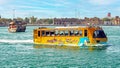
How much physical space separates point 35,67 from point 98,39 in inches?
787

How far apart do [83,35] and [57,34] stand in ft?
16.1

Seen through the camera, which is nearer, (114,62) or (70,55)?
(114,62)

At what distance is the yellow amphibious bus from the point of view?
51.6m

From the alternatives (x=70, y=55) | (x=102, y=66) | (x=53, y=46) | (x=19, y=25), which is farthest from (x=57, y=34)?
(x=19, y=25)

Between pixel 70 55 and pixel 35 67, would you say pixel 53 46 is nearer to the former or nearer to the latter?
pixel 70 55

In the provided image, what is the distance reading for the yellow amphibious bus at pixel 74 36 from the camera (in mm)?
51625

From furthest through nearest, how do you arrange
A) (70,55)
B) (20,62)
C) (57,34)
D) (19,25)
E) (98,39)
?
(19,25)
(57,34)
(98,39)
(70,55)
(20,62)

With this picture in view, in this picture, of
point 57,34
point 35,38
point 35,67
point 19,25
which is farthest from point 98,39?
point 19,25

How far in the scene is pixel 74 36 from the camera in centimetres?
5275

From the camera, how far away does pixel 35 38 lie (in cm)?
5853

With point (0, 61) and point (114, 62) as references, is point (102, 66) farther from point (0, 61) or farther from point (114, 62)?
point (0, 61)

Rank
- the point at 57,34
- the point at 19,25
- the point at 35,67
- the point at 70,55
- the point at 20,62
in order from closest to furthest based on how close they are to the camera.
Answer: the point at 35,67
the point at 20,62
the point at 70,55
the point at 57,34
the point at 19,25

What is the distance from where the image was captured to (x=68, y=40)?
53719 mm

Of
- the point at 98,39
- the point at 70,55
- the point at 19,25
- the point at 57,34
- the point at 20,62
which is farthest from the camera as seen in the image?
the point at 19,25
